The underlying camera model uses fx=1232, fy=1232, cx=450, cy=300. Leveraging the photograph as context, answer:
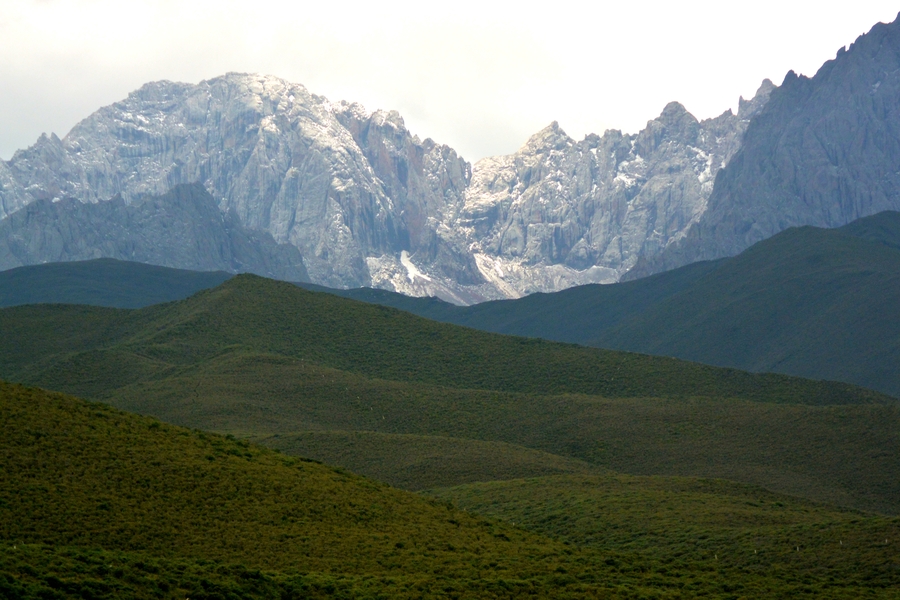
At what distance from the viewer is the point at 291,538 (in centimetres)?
6962

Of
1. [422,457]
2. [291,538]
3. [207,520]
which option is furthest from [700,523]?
[422,457]

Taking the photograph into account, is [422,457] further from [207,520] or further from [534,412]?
[207,520]

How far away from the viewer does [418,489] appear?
124938 mm

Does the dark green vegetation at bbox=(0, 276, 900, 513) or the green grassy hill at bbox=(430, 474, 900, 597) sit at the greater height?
the dark green vegetation at bbox=(0, 276, 900, 513)

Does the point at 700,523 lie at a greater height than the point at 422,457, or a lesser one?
lesser

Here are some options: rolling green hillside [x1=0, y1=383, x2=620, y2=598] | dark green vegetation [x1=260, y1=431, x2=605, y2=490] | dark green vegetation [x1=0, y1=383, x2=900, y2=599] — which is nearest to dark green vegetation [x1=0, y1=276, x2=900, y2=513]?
dark green vegetation [x1=260, y1=431, x2=605, y2=490]

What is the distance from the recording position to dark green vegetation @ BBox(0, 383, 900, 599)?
56.7 m

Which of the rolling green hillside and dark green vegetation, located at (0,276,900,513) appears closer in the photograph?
the rolling green hillside

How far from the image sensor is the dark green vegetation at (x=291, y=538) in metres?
56.7

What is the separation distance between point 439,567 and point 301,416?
9607 centimetres

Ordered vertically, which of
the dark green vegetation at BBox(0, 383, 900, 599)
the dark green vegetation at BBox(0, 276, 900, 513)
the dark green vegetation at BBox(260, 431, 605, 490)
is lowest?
the dark green vegetation at BBox(0, 383, 900, 599)

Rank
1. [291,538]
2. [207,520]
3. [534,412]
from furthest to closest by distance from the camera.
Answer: [534,412], [291,538], [207,520]

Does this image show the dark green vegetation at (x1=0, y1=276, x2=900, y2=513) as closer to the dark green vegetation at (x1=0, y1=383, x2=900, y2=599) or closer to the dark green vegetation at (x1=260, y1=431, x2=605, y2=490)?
the dark green vegetation at (x1=260, y1=431, x2=605, y2=490)

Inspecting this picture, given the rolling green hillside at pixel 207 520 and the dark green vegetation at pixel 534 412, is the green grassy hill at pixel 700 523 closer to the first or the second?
the rolling green hillside at pixel 207 520
